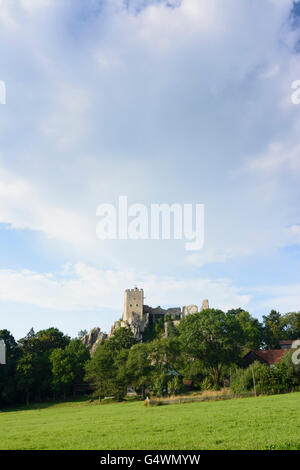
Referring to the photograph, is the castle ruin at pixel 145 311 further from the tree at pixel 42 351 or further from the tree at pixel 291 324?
the tree at pixel 42 351

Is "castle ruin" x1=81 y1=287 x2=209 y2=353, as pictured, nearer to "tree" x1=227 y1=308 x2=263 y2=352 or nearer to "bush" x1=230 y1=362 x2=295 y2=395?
"tree" x1=227 y1=308 x2=263 y2=352

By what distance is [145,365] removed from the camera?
2057 inches

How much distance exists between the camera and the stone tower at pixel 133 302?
452 ft

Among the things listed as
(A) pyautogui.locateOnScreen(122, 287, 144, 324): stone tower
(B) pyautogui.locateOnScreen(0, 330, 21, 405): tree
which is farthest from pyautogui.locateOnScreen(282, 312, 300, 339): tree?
(B) pyautogui.locateOnScreen(0, 330, 21, 405): tree

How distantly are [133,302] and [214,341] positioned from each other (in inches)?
3384

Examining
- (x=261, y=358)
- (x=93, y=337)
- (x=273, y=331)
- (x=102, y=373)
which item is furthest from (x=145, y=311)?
(x=102, y=373)

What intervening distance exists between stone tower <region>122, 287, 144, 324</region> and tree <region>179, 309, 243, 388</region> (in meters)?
80.7

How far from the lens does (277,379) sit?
36688 millimetres

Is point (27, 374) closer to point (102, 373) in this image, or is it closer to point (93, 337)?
point (102, 373)

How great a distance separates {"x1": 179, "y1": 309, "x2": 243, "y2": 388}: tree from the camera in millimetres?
54969

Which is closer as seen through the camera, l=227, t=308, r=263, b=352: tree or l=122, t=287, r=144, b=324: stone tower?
l=227, t=308, r=263, b=352: tree

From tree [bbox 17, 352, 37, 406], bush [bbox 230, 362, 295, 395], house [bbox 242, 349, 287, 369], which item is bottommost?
tree [bbox 17, 352, 37, 406]
